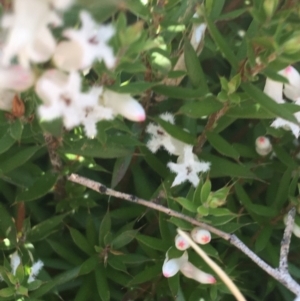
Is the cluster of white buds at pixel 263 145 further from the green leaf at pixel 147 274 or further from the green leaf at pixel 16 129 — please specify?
the green leaf at pixel 16 129

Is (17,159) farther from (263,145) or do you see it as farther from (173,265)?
(263,145)

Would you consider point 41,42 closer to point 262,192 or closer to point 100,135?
point 100,135

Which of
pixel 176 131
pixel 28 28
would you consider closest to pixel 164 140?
pixel 176 131

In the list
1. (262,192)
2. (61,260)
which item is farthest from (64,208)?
(262,192)

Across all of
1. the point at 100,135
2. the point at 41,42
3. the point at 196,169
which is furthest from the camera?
the point at 196,169

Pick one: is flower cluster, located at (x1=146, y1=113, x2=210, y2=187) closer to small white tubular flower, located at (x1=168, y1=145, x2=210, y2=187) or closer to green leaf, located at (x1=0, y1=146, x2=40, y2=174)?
small white tubular flower, located at (x1=168, y1=145, x2=210, y2=187)

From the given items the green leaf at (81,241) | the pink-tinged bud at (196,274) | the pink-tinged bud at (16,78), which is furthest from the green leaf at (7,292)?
the pink-tinged bud at (16,78)
